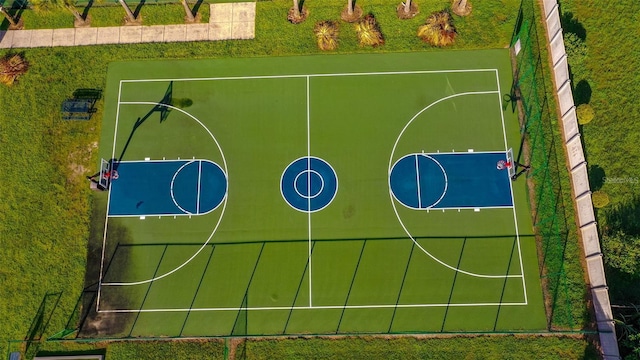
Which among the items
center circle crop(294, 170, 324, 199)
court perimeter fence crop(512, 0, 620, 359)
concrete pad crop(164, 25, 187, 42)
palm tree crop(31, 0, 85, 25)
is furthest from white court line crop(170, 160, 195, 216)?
court perimeter fence crop(512, 0, 620, 359)

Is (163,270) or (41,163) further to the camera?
(41,163)

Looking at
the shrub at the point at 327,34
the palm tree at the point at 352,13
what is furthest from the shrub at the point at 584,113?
the shrub at the point at 327,34

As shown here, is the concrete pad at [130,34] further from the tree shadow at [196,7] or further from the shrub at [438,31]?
the shrub at [438,31]

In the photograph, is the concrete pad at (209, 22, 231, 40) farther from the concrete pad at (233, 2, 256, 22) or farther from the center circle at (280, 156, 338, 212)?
the center circle at (280, 156, 338, 212)

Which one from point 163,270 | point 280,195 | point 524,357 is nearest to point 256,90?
point 280,195

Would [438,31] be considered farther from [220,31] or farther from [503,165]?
[220,31]

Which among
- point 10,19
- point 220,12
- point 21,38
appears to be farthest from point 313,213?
point 10,19

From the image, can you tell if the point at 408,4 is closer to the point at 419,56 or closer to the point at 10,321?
the point at 419,56
